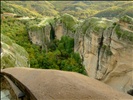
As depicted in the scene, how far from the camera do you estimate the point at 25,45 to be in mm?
21609

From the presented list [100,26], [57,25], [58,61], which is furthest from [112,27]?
[57,25]

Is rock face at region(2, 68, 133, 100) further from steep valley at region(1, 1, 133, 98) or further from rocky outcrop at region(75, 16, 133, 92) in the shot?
rocky outcrop at region(75, 16, 133, 92)

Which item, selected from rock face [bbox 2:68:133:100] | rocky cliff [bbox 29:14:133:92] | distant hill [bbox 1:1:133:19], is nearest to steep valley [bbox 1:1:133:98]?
rocky cliff [bbox 29:14:133:92]

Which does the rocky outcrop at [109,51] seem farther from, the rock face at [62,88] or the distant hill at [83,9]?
the rock face at [62,88]

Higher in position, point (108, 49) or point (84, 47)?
point (108, 49)

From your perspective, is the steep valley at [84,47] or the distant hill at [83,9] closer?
the steep valley at [84,47]

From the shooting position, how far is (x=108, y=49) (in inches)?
534

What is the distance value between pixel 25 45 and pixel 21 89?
62.7 feet

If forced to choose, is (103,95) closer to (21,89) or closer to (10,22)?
(21,89)

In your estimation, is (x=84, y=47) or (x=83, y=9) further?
(x=83, y=9)

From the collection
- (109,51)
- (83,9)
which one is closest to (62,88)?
(109,51)

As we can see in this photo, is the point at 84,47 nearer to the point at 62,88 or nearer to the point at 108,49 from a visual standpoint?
the point at 108,49

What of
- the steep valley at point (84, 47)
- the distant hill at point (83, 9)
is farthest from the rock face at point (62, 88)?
the distant hill at point (83, 9)

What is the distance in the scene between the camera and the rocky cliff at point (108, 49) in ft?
40.8
